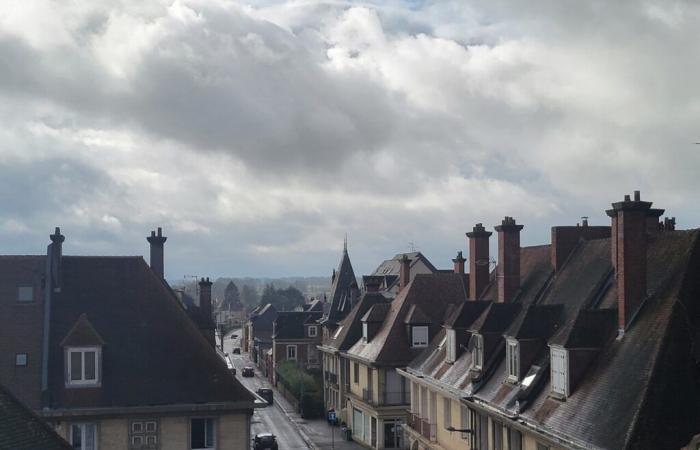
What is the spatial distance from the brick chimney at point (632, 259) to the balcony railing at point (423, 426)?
13.5 meters

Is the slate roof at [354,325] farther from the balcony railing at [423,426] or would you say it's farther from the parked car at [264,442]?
the balcony railing at [423,426]

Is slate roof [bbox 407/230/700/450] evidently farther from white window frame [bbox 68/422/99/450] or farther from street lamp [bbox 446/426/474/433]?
white window frame [bbox 68/422/99/450]

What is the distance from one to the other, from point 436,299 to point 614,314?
73.5 feet

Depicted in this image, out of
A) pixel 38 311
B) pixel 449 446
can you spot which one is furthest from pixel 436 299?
pixel 38 311

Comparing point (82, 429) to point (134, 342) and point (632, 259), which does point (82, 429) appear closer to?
point (134, 342)

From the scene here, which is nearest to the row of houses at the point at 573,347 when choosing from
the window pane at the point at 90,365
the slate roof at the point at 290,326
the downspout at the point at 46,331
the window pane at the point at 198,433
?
the window pane at the point at 198,433

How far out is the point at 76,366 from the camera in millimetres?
26828

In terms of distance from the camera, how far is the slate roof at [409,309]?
43.9 m

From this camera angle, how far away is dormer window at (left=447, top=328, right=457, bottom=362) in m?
32.3

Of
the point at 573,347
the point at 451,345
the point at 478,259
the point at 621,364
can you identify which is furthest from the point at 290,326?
the point at 621,364

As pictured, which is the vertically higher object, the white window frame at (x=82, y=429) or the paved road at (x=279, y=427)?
the white window frame at (x=82, y=429)

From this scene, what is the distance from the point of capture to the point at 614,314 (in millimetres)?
22609

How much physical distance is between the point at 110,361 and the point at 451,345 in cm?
1333

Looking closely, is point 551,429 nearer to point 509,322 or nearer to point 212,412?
point 509,322
